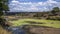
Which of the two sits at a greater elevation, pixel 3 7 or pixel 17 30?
pixel 3 7

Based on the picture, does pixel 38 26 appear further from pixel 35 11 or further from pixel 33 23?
pixel 35 11

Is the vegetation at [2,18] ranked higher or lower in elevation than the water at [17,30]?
higher

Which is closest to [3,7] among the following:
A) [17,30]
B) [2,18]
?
[2,18]

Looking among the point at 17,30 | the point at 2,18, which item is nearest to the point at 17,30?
the point at 17,30

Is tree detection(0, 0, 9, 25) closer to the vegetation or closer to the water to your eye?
the vegetation

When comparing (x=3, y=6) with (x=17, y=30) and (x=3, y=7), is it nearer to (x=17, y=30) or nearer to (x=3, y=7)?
(x=3, y=7)

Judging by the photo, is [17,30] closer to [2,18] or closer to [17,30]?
[17,30]

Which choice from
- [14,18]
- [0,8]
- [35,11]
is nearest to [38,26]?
[35,11]

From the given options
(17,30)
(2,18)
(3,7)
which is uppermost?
(3,7)

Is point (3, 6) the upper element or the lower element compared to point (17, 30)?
upper

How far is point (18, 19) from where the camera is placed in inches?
50.7

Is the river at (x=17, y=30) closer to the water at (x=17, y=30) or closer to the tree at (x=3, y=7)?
the water at (x=17, y=30)

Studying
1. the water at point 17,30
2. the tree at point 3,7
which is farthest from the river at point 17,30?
the tree at point 3,7

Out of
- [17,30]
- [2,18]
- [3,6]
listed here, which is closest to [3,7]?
[3,6]
